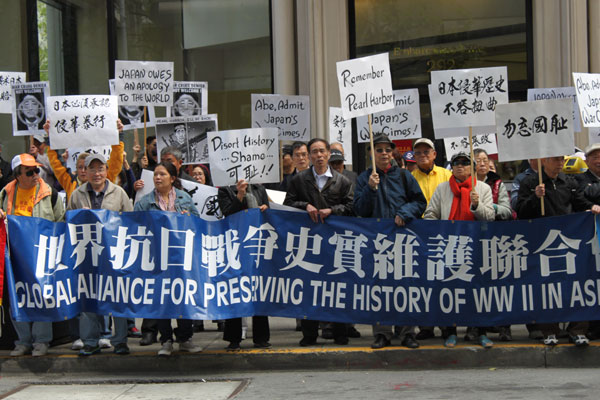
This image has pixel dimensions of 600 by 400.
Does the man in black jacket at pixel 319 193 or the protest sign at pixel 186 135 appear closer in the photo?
the man in black jacket at pixel 319 193

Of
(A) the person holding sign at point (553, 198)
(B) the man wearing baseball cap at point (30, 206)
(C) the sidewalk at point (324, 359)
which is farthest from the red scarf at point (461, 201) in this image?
(B) the man wearing baseball cap at point (30, 206)

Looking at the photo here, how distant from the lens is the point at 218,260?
28.0 ft

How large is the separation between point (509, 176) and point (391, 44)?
2.93 m

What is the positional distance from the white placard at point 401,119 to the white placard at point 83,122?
3.37m

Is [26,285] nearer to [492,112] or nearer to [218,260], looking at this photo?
[218,260]

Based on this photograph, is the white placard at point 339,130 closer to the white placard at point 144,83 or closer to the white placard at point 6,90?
the white placard at point 144,83

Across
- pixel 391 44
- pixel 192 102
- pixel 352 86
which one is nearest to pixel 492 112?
pixel 352 86

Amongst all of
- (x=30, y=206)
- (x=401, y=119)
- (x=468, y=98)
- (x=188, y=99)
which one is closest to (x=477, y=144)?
(x=401, y=119)

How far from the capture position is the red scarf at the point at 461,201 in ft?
28.1

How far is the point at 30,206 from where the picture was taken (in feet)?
29.4

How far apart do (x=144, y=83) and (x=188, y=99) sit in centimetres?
88

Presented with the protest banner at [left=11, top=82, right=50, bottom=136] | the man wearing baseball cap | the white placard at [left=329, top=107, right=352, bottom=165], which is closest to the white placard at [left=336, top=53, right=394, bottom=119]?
the white placard at [left=329, top=107, right=352, bottom=165]

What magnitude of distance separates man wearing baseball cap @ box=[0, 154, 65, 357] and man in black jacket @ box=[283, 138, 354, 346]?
2.44 metres

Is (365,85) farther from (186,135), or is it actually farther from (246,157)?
(186,135)
